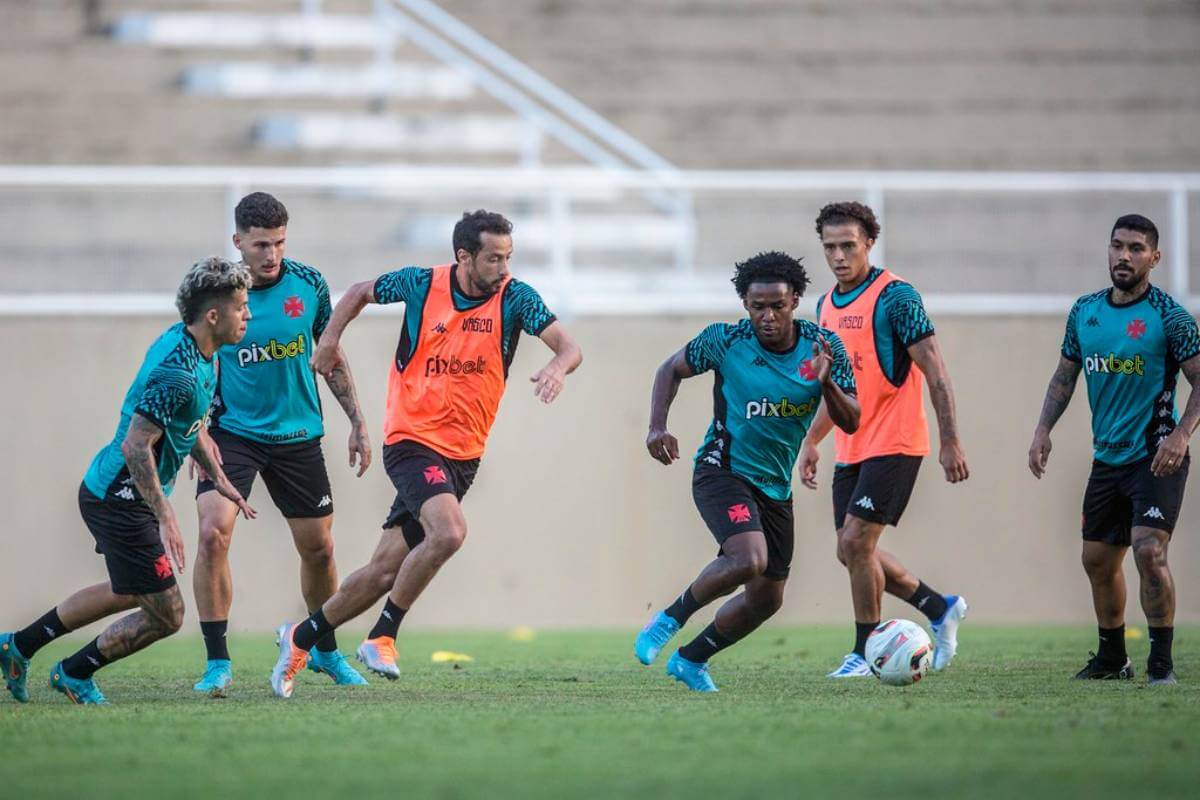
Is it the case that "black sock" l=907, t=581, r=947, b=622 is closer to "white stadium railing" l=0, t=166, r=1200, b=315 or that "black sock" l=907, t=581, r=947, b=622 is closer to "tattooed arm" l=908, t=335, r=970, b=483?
"tattooed arm" l=908, t=335, r=970, b=483

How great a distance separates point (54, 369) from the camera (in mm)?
12211

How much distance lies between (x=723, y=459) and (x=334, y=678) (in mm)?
2083

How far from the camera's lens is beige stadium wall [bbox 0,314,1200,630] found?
12164mm

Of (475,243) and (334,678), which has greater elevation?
(475,243)

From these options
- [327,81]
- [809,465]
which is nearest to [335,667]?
[809,465]

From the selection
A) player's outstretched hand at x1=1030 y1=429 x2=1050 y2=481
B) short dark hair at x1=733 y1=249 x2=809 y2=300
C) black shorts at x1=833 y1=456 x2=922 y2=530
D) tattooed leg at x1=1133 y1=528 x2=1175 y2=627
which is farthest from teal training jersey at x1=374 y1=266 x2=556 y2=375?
tattooed leg at x1=1133 y1=528 x2=1175 y2=627

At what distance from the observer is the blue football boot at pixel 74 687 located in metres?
7.36

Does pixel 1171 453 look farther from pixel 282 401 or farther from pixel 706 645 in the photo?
pixel 282 401

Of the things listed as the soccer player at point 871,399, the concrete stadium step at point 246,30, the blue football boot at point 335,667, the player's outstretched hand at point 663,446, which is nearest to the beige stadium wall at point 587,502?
the soccer player at point 871,399

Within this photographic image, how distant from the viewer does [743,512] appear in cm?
791

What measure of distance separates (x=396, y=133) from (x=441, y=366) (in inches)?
407

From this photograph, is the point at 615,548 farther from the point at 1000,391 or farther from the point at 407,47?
the point at 407,47

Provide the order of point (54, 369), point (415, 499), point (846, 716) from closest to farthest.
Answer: point (846, 716)
point (415, 499)
point (54, 369)

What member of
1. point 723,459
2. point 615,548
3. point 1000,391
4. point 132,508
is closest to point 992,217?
point 1000,391
